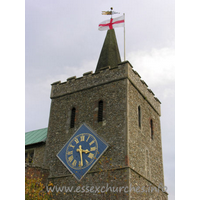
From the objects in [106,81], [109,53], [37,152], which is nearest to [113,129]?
[106,81]

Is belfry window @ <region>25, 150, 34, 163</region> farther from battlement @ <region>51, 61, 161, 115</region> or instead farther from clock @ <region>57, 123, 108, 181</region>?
battlement @ <region>51, 61, 161, 115</region>

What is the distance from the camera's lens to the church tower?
15445 millimetres

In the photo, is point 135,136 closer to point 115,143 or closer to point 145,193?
point 115,143

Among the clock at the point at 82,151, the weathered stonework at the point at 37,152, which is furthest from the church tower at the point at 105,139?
the weathered stonework at the point at 37,152

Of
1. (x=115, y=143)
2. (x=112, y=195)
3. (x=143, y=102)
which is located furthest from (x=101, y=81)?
(x=112, y=195)

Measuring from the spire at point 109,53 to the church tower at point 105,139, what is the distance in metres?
2.49

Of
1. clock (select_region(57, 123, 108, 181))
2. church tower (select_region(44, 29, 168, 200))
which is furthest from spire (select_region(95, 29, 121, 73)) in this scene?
clock (select_region(57, 123, 108, 181))

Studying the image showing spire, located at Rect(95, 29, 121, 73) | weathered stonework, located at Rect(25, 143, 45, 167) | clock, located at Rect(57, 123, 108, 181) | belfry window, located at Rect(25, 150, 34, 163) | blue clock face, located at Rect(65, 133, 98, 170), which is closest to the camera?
clock, located at Rect(57, 123, 108, 181)

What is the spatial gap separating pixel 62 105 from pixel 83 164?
4.97 meters

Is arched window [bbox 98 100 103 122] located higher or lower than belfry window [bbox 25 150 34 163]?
higher

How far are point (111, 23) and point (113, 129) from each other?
946 centimetres

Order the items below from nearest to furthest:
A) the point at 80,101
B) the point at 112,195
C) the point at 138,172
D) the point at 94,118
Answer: the point at 112,195 < the point at 138,172 < the point at 94,118 < the point at 80,101

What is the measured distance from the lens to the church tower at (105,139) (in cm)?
1545

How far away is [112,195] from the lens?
48.1ft
